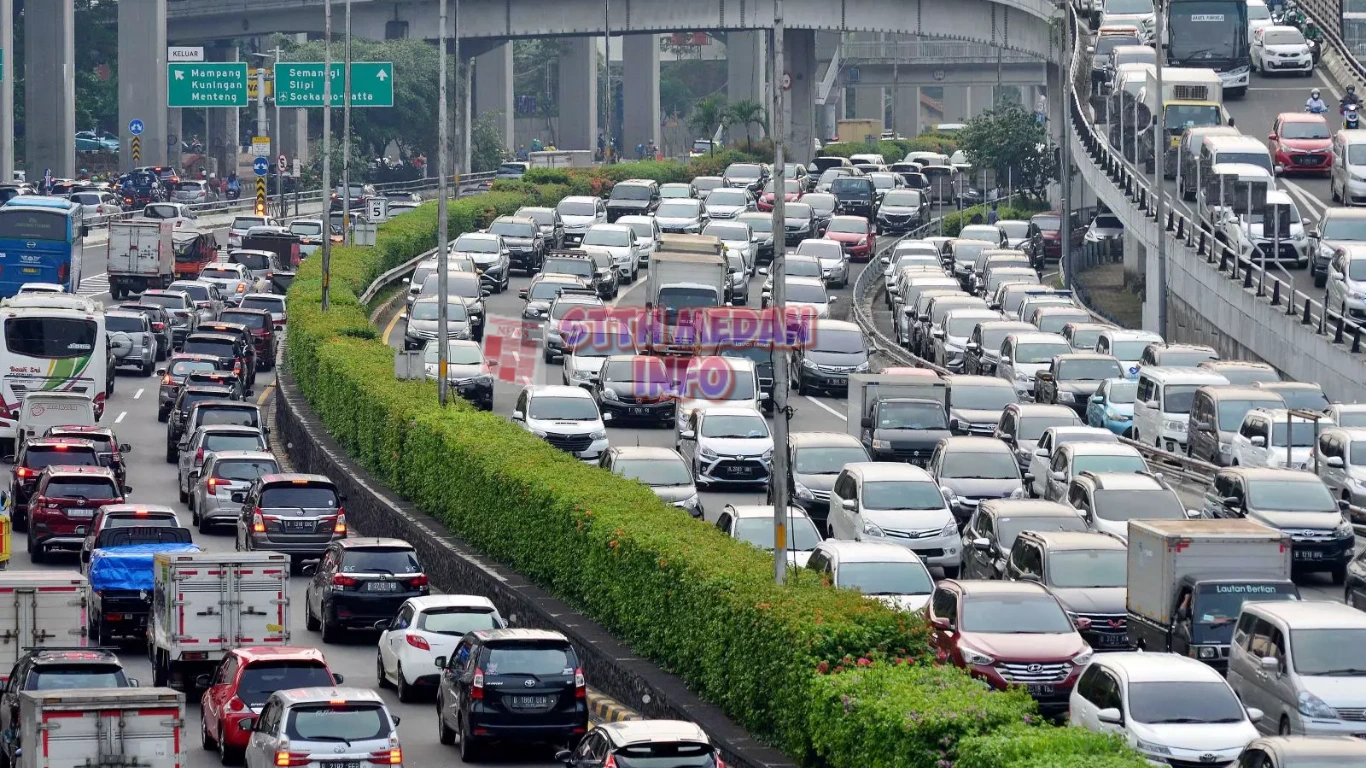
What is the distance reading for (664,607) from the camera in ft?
76.9

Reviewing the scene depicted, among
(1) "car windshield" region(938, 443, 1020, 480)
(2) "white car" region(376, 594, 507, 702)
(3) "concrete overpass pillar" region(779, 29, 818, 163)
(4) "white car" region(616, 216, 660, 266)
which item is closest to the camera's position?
(2) "white car" region(376, 594, 507, 702)

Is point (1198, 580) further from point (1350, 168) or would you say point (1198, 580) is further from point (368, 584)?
point (1350, 168)

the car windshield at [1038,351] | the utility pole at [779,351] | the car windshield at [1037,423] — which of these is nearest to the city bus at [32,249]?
the car windshield at [1038,351]

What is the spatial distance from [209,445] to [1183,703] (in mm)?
22990

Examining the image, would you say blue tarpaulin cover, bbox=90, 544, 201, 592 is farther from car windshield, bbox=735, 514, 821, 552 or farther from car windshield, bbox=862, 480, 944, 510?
car windshield, bbox=862, 480, 944, 510

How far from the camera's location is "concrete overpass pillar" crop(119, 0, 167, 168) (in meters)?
114

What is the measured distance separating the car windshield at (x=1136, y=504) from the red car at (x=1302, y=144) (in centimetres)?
3171

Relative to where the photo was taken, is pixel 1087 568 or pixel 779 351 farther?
pixel 1087 568

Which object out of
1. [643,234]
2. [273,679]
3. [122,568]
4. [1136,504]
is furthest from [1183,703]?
[643,234]

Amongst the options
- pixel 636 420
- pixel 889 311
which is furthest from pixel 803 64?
pixel 636 420

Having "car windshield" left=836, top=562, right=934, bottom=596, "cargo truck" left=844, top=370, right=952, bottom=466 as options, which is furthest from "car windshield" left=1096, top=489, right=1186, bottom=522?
"cargo truck" left=844, top=370, right=952, bottom=466

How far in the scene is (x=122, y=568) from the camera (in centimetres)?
2855

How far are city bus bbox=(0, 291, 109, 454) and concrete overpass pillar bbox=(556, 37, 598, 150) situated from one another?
8918 centimetres

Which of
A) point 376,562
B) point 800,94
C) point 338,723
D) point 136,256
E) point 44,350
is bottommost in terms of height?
point 376,562
